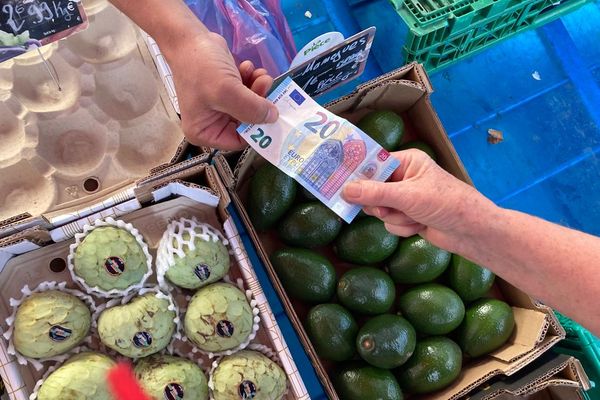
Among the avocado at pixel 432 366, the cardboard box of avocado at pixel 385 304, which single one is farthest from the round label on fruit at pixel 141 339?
the avocado at pixel 432 366

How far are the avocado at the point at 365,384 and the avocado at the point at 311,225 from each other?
1.25ft

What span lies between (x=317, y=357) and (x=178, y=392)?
1.27 ft

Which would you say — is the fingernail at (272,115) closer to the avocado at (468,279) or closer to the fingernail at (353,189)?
the fingernail at (353,189)

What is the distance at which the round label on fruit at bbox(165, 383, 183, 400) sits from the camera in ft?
3.85

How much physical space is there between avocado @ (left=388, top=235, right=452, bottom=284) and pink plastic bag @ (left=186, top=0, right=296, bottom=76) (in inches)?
28.3

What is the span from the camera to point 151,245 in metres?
1.35

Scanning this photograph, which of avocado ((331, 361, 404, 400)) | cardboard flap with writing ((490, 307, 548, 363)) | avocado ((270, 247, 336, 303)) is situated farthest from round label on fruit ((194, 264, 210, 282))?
cardboard flap with writing ((490, 307, 548, 363))

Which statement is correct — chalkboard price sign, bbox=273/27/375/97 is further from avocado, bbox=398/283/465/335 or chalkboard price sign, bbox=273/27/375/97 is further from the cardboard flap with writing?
the cardboard flap with writing

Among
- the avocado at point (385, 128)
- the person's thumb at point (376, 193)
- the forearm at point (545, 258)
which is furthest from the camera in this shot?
the avocado at point (385, 128)

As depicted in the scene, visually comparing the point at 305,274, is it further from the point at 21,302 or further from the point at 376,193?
the point at 21,302

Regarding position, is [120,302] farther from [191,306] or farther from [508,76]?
[508,76]

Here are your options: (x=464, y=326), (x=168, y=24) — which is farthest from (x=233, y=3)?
(x=464, y=326)

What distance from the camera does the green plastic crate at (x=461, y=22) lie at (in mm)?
1570

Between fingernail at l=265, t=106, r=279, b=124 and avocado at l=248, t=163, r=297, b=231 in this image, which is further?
avocado at l=248, t=163, r=297, b=231
